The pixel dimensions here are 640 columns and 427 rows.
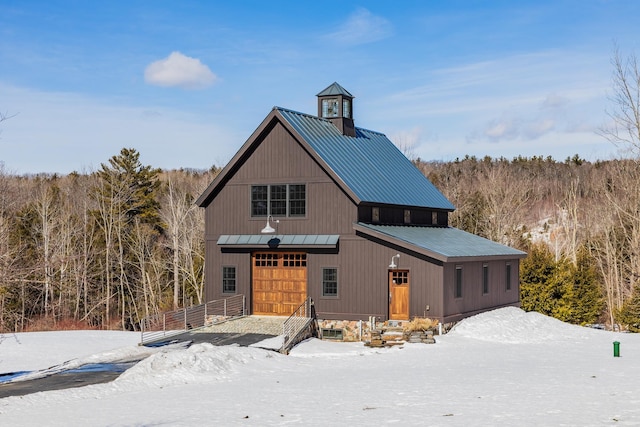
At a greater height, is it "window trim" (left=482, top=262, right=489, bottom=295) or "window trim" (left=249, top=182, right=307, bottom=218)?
"window trim" (left=249, top=182, right=307, bottom=218)

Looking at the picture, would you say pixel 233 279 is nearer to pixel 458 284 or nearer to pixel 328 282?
pixel 328 282

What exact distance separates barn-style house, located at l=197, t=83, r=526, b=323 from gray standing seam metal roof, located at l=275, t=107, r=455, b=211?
8 centimetres

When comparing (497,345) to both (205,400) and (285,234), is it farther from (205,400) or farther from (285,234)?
(205,400)

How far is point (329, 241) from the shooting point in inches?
1252

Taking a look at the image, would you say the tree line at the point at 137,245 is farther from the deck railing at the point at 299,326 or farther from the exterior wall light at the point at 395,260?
the exterior wall light at the point at 395,260

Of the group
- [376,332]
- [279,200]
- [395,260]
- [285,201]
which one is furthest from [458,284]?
[279,200]

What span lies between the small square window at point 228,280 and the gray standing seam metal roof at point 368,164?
22.8ft

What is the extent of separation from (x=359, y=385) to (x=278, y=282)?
12652 mm

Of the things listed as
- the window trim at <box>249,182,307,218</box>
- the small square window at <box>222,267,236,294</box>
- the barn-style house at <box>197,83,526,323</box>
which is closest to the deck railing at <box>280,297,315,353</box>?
the barn-style house at <box>197,83,526,323</box>

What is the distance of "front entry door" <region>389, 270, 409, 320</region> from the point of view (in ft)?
101

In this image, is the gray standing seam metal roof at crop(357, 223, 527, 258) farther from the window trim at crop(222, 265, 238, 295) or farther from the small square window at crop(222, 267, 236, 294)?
the small square window at crop(222, 267, 236, 294)

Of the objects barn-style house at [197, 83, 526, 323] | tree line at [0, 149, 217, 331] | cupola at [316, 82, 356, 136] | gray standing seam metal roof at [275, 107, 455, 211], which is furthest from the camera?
tree line at [0, 149, 217, 331]

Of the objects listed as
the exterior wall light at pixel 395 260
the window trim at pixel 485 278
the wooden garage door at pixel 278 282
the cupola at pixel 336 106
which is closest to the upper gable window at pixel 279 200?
the wooden garage door at pixel 278 282

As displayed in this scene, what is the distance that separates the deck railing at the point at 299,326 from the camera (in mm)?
28016
